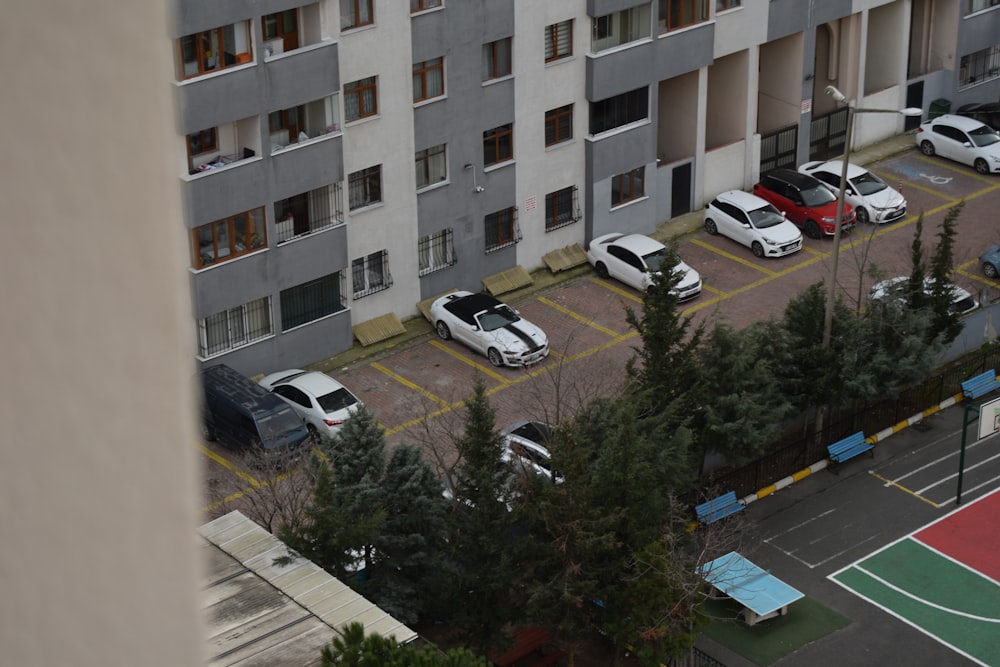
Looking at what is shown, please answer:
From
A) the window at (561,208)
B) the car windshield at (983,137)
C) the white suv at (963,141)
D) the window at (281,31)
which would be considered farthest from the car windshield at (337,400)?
the car windshield at (983,137)

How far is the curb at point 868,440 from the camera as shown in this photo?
126ft

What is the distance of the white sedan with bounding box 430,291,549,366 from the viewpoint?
1686 inches

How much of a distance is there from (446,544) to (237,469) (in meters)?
8.75

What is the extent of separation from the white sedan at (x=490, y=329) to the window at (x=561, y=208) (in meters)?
5.08

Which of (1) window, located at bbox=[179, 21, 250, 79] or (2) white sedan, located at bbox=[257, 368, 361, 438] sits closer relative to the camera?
(1) window, located at bbox=[179, 21, 250, 79]

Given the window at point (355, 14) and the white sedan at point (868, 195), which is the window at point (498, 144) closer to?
the window at point (355, 14)

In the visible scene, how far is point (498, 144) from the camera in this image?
46.0 m

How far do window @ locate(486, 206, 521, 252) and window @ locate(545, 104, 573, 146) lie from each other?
2.63 m

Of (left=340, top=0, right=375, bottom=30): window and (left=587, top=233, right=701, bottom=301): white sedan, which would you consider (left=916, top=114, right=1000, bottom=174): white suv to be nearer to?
(left=587, top=233, right=701, bottom=301): white sedan

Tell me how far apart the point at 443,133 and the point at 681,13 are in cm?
996

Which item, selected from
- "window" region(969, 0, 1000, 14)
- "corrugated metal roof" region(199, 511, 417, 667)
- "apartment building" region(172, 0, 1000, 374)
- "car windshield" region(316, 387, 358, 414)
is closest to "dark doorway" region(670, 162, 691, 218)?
"apartment building" region(172, 0, 1000, 374)

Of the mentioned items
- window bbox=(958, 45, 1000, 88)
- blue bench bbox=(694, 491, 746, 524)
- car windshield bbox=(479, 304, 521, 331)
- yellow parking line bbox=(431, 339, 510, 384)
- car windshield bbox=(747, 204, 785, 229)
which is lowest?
blue bench bbox=(694, 491, 746, 524)

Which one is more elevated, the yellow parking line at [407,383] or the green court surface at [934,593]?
the yellow parking line at [407,383]

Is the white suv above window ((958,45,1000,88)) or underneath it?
underneath
